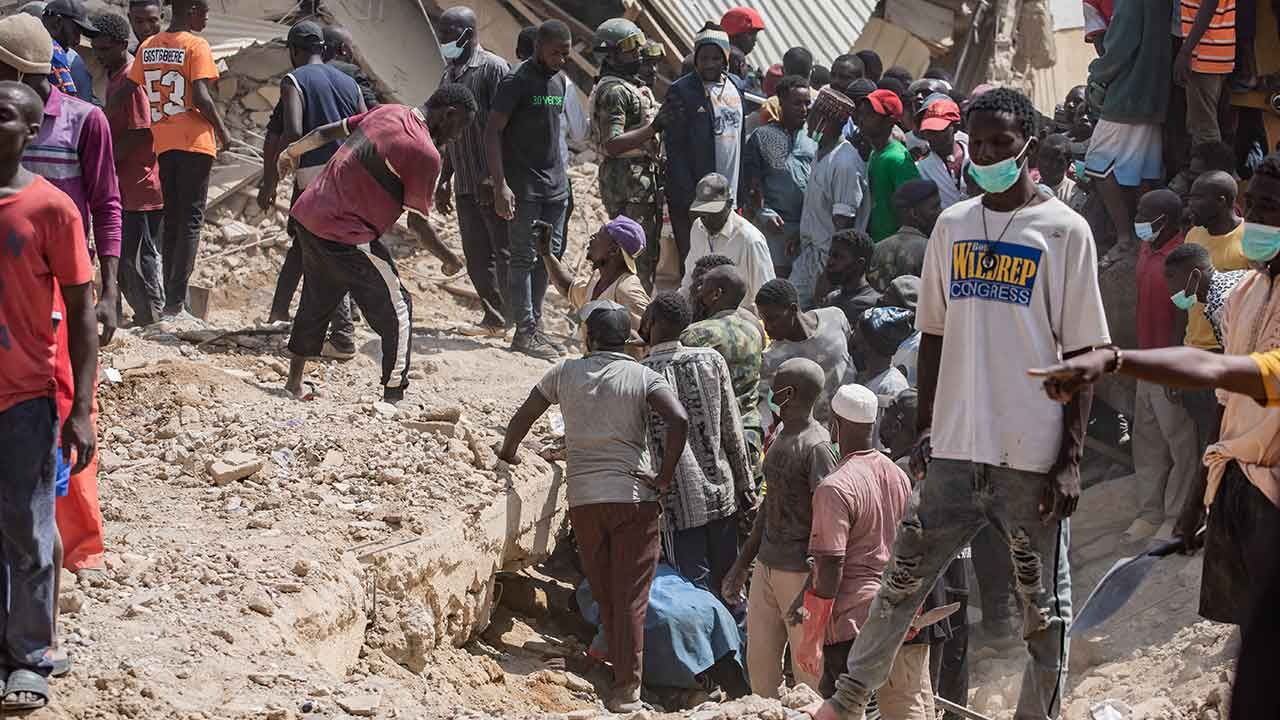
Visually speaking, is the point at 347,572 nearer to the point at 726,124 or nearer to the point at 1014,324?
the point at 1014,324

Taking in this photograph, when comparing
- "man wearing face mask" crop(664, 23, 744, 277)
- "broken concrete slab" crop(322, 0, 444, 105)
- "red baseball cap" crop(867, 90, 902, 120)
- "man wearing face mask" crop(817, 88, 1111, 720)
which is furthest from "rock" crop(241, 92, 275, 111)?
"man wearing face mask" crop(817, 88, 1111, 720)

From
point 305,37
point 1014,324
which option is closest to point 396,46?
point 305,37

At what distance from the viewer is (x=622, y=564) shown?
7148mm

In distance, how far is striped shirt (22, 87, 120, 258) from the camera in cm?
595

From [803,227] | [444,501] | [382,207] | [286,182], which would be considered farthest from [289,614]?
[286,182]

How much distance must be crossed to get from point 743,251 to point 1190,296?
262 centimetres

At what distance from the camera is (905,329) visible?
25.7ft

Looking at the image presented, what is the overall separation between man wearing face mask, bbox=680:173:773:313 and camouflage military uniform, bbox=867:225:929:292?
604mm

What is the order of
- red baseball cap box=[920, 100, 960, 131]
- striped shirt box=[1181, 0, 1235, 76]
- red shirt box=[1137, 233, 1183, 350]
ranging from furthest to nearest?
red baseball cap box=[920, 100, 960, 131], striped shirt box=[1181, 0, 1235, 76], red shirt box=[1137, 233, 1183, 350]

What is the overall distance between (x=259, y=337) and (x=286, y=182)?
3.50 m

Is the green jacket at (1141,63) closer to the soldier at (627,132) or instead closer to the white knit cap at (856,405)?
the soldier at (627,132)

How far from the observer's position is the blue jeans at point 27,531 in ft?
15.8

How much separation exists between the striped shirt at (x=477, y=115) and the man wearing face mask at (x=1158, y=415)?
414 centimetres

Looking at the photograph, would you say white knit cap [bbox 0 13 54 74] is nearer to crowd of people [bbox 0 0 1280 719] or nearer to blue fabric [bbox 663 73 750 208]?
crowd of people [bbox 0 0 1280 719]
